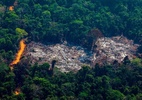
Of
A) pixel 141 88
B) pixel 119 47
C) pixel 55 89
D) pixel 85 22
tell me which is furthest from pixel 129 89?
pixel 85 22

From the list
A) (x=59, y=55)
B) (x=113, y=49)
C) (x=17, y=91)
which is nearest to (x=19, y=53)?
(x=59, y=55)

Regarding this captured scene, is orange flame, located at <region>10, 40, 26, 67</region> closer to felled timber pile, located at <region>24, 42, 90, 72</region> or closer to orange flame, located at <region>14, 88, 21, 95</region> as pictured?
felled timber pile, located at <region>24, 42, 90, 72</region>

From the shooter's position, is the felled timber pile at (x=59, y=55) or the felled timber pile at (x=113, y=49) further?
the felled timber pile at (x=113, y=49)

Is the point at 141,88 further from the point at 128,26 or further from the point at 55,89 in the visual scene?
the point at 128,26

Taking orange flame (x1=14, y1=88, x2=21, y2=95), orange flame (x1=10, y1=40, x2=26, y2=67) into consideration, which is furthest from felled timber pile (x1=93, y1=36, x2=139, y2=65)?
orange flame (x1=14, y1=88, x2=21, y2=95)

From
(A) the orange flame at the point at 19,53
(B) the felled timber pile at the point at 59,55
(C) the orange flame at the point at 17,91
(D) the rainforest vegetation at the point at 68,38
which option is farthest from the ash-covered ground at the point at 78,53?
(C) the orange flame at the point at 17,91

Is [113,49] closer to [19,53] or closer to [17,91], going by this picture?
[19,53]

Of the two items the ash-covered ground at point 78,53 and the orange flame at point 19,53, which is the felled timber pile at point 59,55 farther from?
the orange flame at point 19,53
